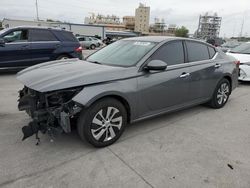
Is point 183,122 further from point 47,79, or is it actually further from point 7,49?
point 7,49

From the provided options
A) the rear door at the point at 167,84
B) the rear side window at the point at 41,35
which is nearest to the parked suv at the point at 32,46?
the rear side window at the point at 41,35

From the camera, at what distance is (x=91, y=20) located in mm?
125500

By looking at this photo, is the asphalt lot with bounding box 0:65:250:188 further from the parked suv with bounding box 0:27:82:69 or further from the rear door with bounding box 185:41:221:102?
the parked suv with bounding box 0:27:82:69

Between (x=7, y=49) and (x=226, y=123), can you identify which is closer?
(x=226, y=123)

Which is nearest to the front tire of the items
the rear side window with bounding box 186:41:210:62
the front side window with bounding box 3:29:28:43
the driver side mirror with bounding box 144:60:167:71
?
the driver side mirror with bounding box 144:60:167:71

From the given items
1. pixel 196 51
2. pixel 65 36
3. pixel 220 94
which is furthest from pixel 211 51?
pixel 65 36

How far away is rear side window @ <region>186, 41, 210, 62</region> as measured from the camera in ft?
14.3

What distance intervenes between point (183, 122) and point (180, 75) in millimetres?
895

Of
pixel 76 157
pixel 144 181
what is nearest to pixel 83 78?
pixel 76 157

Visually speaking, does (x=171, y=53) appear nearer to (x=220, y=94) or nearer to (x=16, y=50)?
(x=220, y=94)

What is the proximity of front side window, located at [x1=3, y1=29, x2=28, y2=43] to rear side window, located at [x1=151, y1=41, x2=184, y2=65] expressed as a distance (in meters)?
5.75

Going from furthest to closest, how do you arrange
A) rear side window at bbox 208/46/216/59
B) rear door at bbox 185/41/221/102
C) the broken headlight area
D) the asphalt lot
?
rear side window at bbox 208/46/216/59 < rear door at bbox 185/41/221/102 < the broken headlight area < the asphalt lot

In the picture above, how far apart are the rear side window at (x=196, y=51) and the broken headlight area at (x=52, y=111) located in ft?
7.80

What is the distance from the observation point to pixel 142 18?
393 ft
